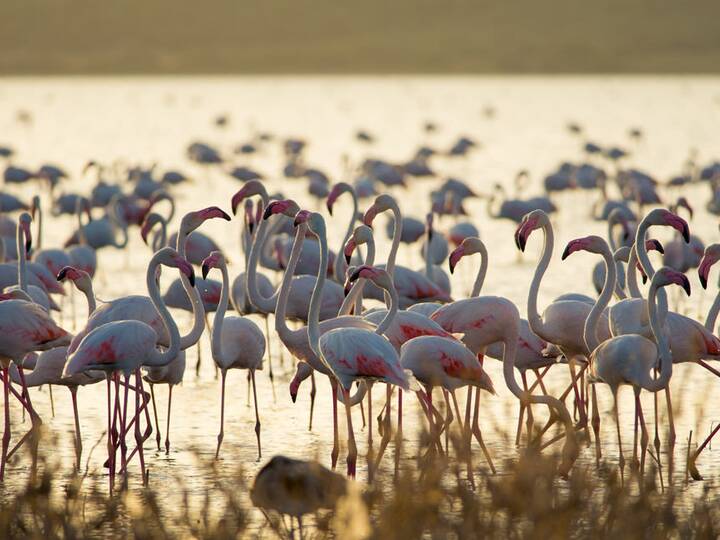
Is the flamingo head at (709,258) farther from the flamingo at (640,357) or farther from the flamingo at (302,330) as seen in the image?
the flamingo at (302,330)

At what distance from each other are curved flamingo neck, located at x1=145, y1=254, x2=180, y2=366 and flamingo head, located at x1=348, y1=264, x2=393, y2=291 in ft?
2.93

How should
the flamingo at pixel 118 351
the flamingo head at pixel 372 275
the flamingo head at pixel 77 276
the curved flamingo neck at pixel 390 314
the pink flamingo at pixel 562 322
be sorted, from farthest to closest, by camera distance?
1. the flamingo head at pixel 77 276
2. the pink flamingo at pixel 562 322
3. the curved flamingo neck at pixel 390 314
4. the flamingo head at pixel 372 275
5. the flamingo at pixel 118 351

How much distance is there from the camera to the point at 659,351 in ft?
21.6

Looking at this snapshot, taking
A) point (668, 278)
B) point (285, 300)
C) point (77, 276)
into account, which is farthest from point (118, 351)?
point (668, 278)

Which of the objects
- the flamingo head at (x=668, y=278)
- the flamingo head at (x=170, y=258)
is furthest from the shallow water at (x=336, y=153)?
the flamingo head at (x=170, y=258)

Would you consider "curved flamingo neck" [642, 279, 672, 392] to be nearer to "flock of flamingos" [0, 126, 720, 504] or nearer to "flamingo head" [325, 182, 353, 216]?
"flock of flamingos" [0, 126, 720, 504]

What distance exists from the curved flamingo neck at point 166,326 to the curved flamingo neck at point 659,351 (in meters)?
2.21

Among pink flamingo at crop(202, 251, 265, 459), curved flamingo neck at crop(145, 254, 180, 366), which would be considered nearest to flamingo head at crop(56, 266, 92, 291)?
pink flamingo at crop(202, 251, 265, 459)

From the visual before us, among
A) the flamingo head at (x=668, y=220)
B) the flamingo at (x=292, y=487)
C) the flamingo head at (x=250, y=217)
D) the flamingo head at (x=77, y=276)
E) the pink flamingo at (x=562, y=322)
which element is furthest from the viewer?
the flamingo head at (x=250, y=217)

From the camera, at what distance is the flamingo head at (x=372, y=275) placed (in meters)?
6.60

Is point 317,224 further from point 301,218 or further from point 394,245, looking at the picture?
point 394,245

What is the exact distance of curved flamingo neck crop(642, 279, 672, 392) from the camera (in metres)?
6.45

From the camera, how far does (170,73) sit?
91.9 meters
